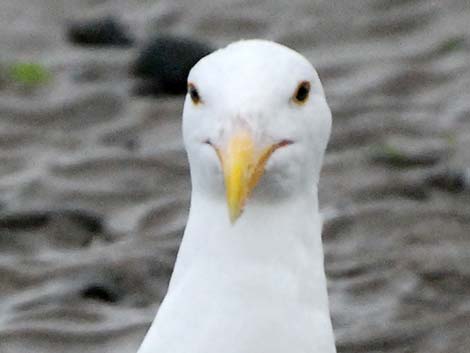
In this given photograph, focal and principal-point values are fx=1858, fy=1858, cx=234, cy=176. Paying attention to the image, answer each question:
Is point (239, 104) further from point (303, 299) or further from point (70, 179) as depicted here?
point (70, 179)

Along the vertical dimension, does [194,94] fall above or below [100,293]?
below

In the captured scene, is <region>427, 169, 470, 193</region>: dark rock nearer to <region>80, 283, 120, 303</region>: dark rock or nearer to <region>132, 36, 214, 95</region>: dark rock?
<region>132, 36, 214, 95</region>: dark rock

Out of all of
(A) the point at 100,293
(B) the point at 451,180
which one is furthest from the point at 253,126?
(B) the point at 451,180

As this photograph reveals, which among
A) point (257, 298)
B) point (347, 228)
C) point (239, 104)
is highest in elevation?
point (347, 228)

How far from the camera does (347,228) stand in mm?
9445

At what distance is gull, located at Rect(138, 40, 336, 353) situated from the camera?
552 centimetres

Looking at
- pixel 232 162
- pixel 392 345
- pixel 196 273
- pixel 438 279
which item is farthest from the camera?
pixel 438 279

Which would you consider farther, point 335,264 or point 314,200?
point 335,264

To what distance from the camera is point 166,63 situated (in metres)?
11.0

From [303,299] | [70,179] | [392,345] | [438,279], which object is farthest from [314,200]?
[70,179]

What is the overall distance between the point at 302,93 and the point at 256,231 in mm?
443

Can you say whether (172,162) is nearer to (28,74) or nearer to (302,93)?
(28,74)

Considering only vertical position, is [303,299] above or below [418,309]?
below

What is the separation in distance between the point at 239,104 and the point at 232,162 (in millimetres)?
193
